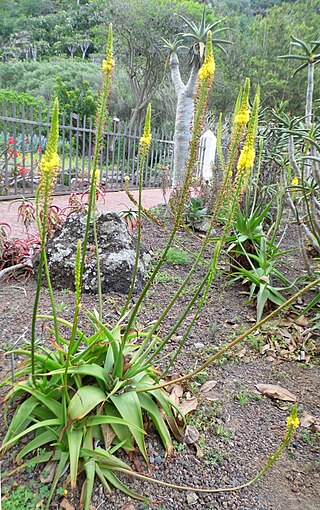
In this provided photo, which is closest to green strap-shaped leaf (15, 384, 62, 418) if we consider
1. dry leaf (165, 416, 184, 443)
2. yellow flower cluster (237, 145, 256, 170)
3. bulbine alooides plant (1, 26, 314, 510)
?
bulbine alooides plant (1, 26, 314, 510)

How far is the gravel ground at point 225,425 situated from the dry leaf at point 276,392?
1.6 inches

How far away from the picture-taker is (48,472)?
1.46 meters

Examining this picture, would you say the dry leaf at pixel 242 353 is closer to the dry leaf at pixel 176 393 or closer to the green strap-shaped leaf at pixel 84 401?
the dry leaf at pixel 176 393

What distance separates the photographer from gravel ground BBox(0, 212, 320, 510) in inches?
59.7

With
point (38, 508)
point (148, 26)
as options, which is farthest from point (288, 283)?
point (148, 26)

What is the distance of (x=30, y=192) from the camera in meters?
7.98

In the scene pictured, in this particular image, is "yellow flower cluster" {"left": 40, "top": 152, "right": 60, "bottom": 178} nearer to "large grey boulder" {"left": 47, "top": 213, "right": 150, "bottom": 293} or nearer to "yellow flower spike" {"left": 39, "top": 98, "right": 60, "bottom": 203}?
"yellow flower spike" {"left": 39, "top": 98, "right": 60, "bottom": 203}

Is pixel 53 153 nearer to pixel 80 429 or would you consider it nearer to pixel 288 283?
pixel 80 429

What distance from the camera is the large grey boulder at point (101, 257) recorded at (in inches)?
121

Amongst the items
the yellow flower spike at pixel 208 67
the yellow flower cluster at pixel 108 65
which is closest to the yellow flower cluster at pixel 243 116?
the yellow flower spike at pixel 208 67

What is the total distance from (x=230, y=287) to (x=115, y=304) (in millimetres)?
1282

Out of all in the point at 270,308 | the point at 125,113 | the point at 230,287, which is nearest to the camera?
the point at 270,308

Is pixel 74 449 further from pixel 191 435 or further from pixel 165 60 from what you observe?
pixel 165 60

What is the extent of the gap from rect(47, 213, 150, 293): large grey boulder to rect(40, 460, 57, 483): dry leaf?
5.37 feet
